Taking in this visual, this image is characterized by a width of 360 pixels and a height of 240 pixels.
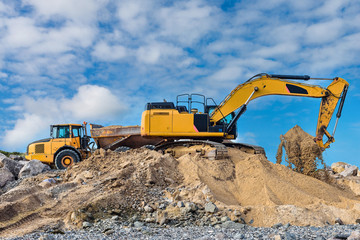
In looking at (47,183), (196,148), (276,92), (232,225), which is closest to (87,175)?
(47,183)

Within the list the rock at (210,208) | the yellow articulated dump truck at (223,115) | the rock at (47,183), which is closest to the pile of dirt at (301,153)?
the yellow articulated dump truck at (223,115)

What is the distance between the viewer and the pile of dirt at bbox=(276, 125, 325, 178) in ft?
36.9

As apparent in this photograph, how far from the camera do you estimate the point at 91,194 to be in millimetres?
8516

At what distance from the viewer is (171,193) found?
859 cm

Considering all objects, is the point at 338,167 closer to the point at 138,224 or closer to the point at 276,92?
the point at 276,92

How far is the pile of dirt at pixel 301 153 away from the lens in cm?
1123

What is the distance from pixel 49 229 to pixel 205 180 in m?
4.33

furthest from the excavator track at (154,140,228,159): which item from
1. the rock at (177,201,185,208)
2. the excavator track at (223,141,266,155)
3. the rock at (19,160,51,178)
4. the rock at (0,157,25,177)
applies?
the rock at (0,157,25,177)

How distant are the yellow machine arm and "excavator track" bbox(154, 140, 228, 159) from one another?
130cm

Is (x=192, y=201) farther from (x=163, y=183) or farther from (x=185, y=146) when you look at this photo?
(x=185, y=146)

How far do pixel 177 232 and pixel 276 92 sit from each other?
26.5 feet

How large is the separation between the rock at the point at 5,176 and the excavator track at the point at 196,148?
Answer: 6834 mm

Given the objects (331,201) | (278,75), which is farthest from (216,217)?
(278,75)

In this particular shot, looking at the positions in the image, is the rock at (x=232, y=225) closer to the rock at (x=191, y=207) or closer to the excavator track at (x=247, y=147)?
the rock at (x=191, y=207)
